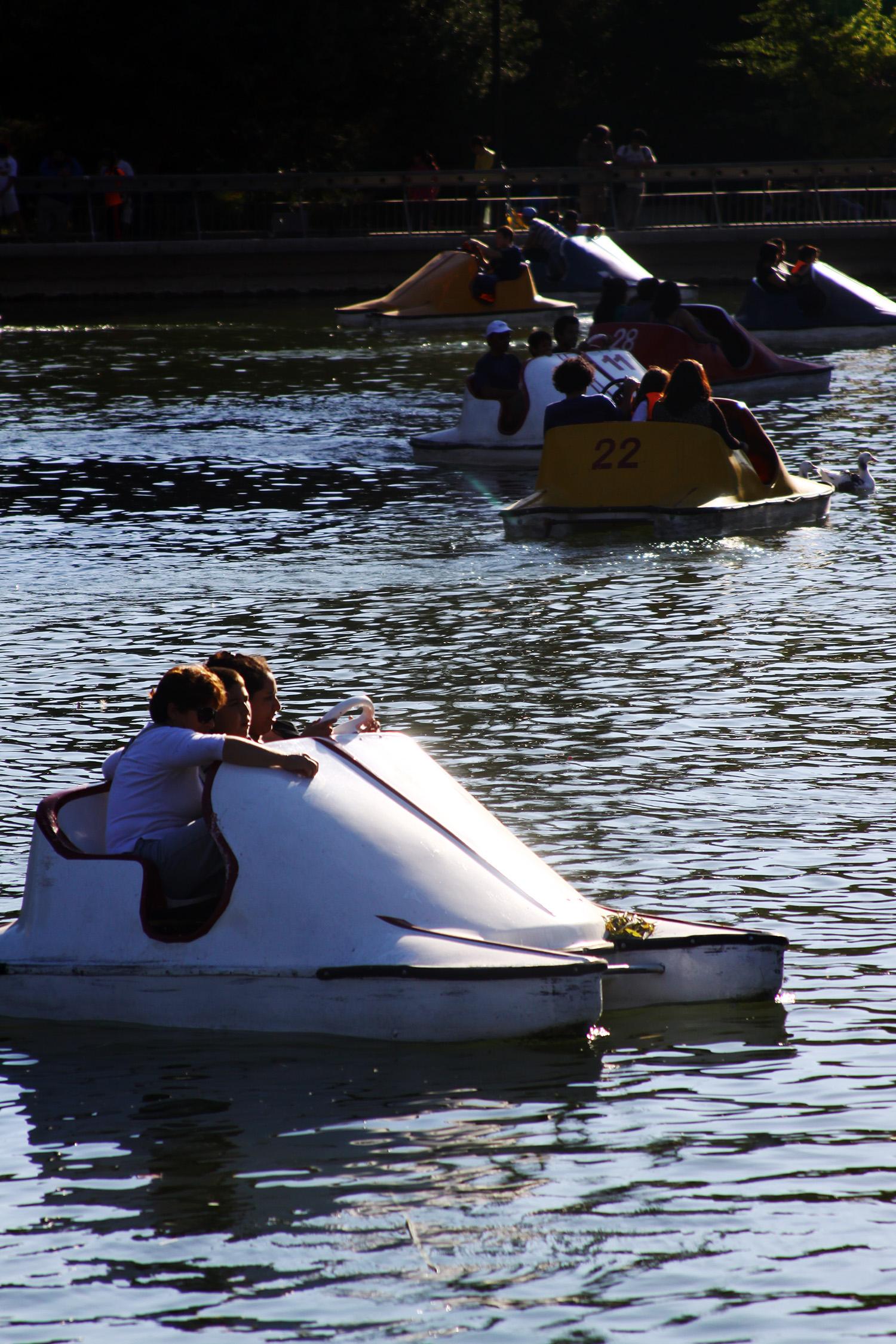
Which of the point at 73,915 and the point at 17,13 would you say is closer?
the point at 73,915

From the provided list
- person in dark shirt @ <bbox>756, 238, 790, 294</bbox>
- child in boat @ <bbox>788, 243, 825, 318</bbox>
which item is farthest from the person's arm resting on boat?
child in boat @ <bbox>788, 243, 825, 318</bbox>

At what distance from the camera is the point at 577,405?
18594 mm

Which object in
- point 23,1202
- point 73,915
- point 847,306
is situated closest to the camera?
point 23,1202

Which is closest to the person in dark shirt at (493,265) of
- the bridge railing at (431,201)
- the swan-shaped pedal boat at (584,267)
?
the swan-shaped pedal boat at (584,267)

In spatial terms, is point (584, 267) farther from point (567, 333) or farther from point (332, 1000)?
point (332, 1000)

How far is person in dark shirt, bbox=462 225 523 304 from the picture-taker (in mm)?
35469

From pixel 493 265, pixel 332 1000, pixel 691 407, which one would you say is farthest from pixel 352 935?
pixel 493 265

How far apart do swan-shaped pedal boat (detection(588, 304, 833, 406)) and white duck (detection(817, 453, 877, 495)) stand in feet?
14.3

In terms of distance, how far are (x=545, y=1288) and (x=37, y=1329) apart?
1.36 m

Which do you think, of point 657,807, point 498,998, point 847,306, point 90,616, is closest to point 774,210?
point 847,306

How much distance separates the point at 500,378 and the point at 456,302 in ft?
46.8

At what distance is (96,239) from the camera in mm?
41094

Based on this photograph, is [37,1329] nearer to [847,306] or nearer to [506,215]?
[847,306]

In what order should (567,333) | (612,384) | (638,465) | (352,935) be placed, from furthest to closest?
1. (567,333)
2. (612,384)
3. (638,465)
4. (352,935)
